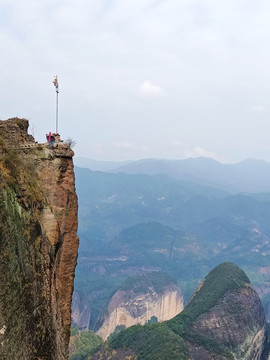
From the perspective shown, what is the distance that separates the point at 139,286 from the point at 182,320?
197ft

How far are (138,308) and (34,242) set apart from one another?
98.6 m

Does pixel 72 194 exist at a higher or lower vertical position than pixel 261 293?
higher

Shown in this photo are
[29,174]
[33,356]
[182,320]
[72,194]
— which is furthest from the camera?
[182,320]

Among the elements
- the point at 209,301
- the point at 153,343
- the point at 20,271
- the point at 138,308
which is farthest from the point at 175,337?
the point at 138,308

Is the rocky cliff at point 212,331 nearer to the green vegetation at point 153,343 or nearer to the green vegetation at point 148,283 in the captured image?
the green vegetation at point 153,343

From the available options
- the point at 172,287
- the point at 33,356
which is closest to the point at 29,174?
the point at 33,356

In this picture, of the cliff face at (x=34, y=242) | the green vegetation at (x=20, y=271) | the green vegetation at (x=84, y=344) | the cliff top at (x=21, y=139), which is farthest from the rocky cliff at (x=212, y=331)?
the green vegetation at (x=20, y=271)

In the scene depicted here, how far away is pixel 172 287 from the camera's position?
118875 mm

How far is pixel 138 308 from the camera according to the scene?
103 metres

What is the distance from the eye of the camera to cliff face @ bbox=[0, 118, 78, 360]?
9109 millimetres

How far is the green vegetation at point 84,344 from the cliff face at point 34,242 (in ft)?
133

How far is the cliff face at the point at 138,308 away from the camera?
3812 inches

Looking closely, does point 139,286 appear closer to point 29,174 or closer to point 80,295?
point 80,295

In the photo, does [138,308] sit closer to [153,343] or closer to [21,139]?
[153,343]
